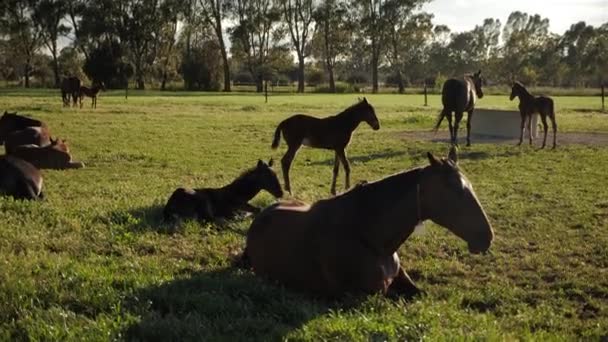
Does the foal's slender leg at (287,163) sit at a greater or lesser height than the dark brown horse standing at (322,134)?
lesser

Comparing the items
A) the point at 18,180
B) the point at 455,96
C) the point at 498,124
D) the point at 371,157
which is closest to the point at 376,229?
the point at 18,180

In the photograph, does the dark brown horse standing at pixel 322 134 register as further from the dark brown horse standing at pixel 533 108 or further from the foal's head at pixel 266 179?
the dark brown horse standing at pixel 533 108

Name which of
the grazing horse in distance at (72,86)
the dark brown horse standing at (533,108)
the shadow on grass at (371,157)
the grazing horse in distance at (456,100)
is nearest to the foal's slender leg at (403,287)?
the shadow on grass at (371,157)

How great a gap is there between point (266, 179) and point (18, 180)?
3.88 m

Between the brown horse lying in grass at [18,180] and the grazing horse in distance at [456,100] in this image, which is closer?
the brown horse lying in grass at [18,180]

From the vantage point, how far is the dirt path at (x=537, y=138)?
64.5 feet

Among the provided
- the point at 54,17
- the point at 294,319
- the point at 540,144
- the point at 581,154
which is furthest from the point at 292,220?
the point at 54,17

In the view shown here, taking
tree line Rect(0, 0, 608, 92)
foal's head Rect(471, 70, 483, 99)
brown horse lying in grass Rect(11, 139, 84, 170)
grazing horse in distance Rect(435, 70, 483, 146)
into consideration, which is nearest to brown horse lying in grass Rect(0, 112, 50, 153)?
brown horse lying in grass Rect(11, 139, 84, 170)

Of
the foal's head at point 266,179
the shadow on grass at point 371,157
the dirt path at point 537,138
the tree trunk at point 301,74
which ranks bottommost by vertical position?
the shadow on grass at point 371,157

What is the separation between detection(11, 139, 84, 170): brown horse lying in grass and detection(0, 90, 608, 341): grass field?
0.37m

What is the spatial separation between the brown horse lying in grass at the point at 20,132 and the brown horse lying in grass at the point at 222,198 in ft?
24.1

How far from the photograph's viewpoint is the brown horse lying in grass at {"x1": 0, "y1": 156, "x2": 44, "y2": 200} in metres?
9.67

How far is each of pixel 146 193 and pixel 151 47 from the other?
68199 millimetres

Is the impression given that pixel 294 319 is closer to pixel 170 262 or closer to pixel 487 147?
pixel 170 262
